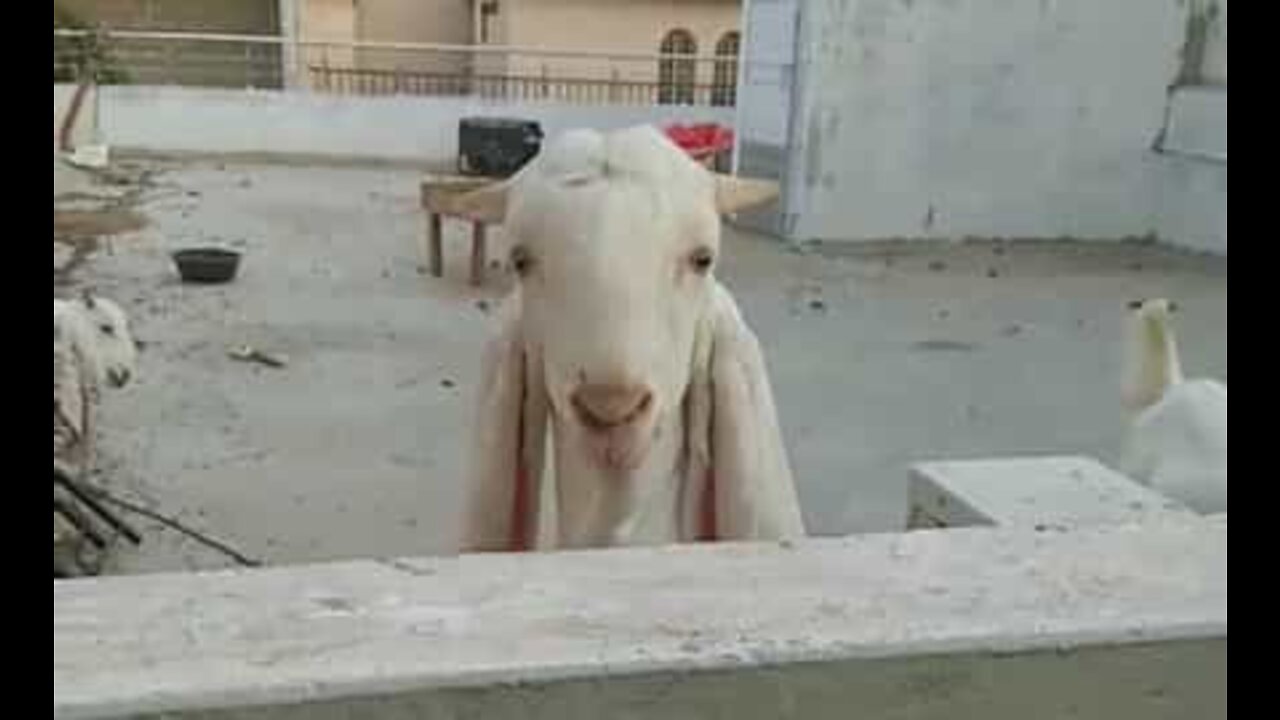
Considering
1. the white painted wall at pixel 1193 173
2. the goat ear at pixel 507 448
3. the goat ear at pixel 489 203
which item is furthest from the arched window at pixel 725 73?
the goat ear at pixel 507 448

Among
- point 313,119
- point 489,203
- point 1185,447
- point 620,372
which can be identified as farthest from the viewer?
point 313,119

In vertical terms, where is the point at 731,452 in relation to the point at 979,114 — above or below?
below

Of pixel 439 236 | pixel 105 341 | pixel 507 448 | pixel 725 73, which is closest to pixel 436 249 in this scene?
pixel 439 236

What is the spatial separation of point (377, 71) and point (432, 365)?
1333 centimetres

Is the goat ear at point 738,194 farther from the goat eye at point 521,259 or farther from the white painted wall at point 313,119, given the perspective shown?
the white painted wall at point 313,119

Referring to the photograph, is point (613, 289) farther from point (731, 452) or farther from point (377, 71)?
point (377, 71)

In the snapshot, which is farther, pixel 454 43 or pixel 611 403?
pixel 454 43

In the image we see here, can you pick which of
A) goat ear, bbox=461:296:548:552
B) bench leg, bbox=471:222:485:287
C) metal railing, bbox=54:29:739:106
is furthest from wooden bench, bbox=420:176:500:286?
metal railing, bbox=54:29:739:106

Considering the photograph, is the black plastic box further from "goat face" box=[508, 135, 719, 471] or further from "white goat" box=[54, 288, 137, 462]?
"goat face" box=[508, 135, 719, 471]

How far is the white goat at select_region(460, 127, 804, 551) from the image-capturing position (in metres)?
1.66

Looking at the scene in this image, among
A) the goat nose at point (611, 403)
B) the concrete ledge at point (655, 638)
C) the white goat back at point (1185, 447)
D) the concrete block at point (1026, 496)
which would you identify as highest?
the goat nose at point (611, 403)

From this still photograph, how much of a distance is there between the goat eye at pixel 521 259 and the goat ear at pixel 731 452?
29 cm

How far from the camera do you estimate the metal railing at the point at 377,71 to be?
1692cm

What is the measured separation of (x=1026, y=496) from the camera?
1.71m
